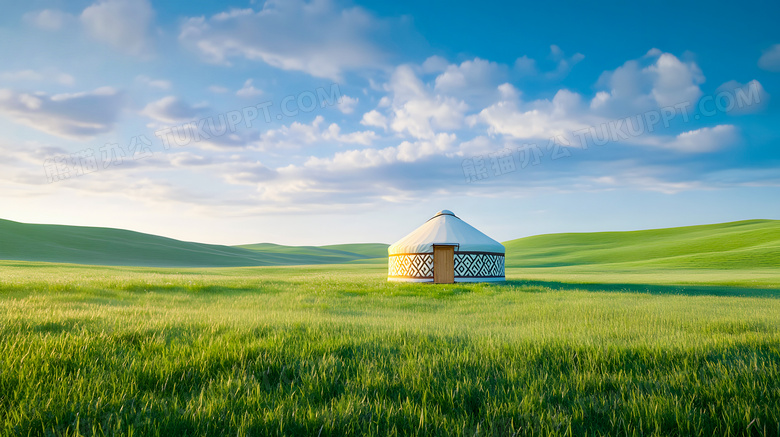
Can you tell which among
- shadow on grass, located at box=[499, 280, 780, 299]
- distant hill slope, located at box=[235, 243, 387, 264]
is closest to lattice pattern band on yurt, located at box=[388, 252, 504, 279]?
shadow on grass, located at box=[499, 280, 780, 299]

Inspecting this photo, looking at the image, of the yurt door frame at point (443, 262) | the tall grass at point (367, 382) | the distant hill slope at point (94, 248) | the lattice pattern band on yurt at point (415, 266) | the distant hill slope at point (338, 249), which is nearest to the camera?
the tall grass at point (367, 382)

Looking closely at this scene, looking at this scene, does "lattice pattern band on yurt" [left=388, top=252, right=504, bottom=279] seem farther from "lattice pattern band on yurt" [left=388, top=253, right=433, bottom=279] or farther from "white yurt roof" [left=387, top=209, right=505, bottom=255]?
"white yurt roof" [left=387, top=209, right=505, bottom=255]

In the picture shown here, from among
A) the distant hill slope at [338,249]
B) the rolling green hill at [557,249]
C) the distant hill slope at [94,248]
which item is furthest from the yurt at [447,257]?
the distant hill slope at [338,249]

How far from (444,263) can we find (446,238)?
115 centimetres

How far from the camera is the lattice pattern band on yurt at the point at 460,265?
1736 centimetres

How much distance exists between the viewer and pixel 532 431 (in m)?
1.92

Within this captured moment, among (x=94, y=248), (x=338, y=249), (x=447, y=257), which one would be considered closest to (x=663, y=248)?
(x=447, y=257)

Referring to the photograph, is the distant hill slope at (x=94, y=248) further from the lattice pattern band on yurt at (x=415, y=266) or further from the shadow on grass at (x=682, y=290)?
the shadow on grass at (x=682, y=290)

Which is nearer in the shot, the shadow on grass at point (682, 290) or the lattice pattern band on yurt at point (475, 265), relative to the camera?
the shadow on grass at point (682, 290)

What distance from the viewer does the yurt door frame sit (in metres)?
17.2

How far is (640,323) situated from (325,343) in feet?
16.9

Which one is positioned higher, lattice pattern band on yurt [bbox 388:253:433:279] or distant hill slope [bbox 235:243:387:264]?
lattice pattern band on yurt [bbox 388:253:433:279]

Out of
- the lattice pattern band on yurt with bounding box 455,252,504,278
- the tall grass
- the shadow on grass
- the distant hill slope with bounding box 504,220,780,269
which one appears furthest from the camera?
the distant hill slope with bounding box 504,220,780,269

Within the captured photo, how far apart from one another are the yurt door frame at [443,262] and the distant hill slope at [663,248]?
28.8m
